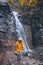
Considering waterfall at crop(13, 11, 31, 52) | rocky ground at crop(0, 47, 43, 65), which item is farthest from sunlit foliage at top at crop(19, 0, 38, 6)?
rocky ground at crop(0, 47, 43, 65)

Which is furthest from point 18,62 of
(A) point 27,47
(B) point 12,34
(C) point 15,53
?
(A) point 27,47

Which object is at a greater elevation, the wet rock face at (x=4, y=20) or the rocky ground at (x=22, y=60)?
the wet rock face at (x=4, y=20)

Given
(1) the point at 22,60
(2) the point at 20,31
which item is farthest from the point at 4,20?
(2) the point at 20,31

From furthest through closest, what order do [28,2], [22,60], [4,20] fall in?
[28,2]
[4,20]
[22,60]

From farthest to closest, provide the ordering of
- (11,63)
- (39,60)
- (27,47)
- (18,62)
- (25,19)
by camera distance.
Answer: (25,19)
(27,47)
(39,60)
(18,62)
(11,63)

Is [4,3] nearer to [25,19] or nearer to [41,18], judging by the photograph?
[25,19]

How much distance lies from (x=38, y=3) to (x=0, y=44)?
1072 cm

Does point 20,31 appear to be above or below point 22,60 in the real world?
above

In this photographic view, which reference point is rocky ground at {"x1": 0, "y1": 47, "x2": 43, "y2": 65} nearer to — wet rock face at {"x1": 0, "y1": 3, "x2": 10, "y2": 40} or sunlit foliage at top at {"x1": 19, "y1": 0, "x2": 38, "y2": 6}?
wet rock face at {"x1": 0, "y1": 3, "x2": 10, "y2": 40}

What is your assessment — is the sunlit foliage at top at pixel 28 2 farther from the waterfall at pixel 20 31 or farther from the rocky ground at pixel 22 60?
the rocky ground at pixel 22 60

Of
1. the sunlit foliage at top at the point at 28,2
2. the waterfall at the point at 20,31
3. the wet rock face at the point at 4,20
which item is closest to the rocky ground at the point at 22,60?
the wet rock face at the point at 4,20

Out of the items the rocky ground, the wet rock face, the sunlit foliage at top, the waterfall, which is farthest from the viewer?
the sunlit foliage at top

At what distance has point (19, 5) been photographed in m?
30.3

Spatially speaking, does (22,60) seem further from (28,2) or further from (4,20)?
(28,2)
